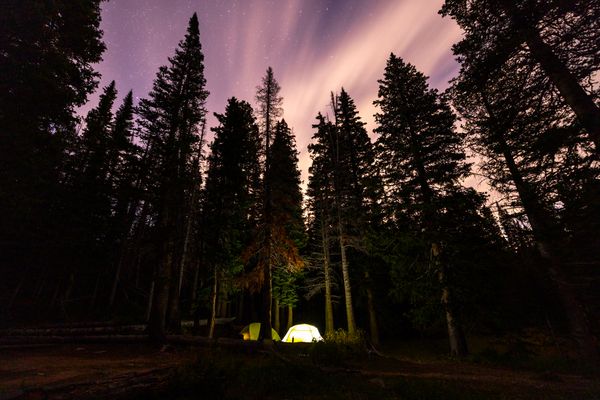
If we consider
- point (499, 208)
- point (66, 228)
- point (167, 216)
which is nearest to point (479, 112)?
point (499, 208)

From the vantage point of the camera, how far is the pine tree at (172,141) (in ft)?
43.0

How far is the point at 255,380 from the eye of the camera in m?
6.67

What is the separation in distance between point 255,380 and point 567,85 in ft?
34.1

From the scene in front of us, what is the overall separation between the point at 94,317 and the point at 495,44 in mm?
33167

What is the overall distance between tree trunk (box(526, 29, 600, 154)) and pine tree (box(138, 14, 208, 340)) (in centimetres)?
1456

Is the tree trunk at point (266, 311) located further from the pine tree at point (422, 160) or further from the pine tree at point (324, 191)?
the pine tree at point (422, 160)

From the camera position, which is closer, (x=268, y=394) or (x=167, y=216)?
(x=268, y=394)

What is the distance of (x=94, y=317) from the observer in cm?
2470

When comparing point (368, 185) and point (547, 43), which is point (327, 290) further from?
point (547, 43)

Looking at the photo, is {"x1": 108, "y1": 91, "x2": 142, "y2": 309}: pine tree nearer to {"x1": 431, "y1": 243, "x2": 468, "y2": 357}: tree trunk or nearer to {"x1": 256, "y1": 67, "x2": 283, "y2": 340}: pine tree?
{"x1": 256, "y1": 67, "x2": 283, "y2": 340}: pine tree

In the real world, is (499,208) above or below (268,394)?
above

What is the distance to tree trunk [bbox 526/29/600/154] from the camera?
19.8 feet

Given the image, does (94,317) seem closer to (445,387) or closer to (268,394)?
(268,394)

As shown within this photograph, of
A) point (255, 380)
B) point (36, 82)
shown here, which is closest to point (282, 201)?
point (255, 380)
